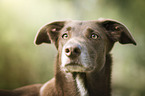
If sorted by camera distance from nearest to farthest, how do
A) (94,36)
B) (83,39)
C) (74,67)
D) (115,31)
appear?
1. (74,67)
2. (83,39)
3. (94,36)
4. (115,31)

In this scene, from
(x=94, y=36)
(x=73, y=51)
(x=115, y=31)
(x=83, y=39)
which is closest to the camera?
(x=73, y=51)

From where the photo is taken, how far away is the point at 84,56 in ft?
6.00

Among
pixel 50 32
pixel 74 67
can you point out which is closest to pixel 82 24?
pixel 50 32

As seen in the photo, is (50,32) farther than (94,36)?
Yes

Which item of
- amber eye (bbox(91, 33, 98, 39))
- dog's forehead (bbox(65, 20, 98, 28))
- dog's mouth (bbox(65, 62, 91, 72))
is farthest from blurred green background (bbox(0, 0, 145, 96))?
dog's mouth (bbox(65, 62, 91, 72))

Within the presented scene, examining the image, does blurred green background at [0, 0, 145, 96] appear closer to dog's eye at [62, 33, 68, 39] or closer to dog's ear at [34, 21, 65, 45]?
dog's ear at [34, 21, 65, 45]

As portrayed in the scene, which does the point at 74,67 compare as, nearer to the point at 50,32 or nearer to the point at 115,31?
the point at 50,32

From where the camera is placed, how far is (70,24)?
2.21 meters

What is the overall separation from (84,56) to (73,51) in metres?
0.19

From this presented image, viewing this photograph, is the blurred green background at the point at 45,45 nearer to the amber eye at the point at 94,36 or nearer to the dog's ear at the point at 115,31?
the dog's ear at the point at 115,31

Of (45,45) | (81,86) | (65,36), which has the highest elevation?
(65,36)

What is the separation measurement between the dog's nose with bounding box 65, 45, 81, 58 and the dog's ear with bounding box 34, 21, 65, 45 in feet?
2.20

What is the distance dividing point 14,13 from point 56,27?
1.11 m

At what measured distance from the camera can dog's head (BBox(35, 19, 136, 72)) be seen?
1797mm
